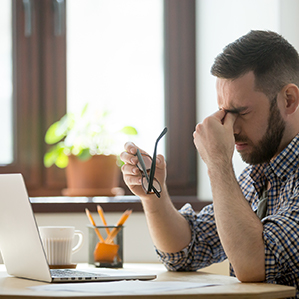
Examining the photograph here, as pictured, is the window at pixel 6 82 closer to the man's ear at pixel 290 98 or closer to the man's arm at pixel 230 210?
the man's arm at pixel 230 210

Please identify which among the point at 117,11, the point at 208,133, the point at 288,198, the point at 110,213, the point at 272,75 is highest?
the point at 117,11

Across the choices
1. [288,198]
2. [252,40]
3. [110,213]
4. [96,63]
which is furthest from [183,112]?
[288,198]

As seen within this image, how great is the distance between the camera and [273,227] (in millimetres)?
1077

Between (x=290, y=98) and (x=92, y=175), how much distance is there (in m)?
1.05

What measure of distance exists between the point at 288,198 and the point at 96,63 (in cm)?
135

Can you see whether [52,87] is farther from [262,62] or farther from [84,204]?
[262,62]

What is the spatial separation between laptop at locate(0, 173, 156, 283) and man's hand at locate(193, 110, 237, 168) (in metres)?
0.33

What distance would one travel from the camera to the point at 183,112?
2.28 m

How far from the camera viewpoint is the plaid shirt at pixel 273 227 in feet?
3.48

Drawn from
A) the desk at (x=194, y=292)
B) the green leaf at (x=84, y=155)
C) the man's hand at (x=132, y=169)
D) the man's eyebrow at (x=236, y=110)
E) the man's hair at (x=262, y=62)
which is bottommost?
the desk at (x=194, y=292)

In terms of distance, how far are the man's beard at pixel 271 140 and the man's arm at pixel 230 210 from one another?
0.12m

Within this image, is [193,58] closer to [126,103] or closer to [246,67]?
[126,103]

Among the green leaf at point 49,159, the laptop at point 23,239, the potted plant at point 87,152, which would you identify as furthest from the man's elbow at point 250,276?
the green leaf at point 49,159

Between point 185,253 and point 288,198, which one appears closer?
point 288,198
